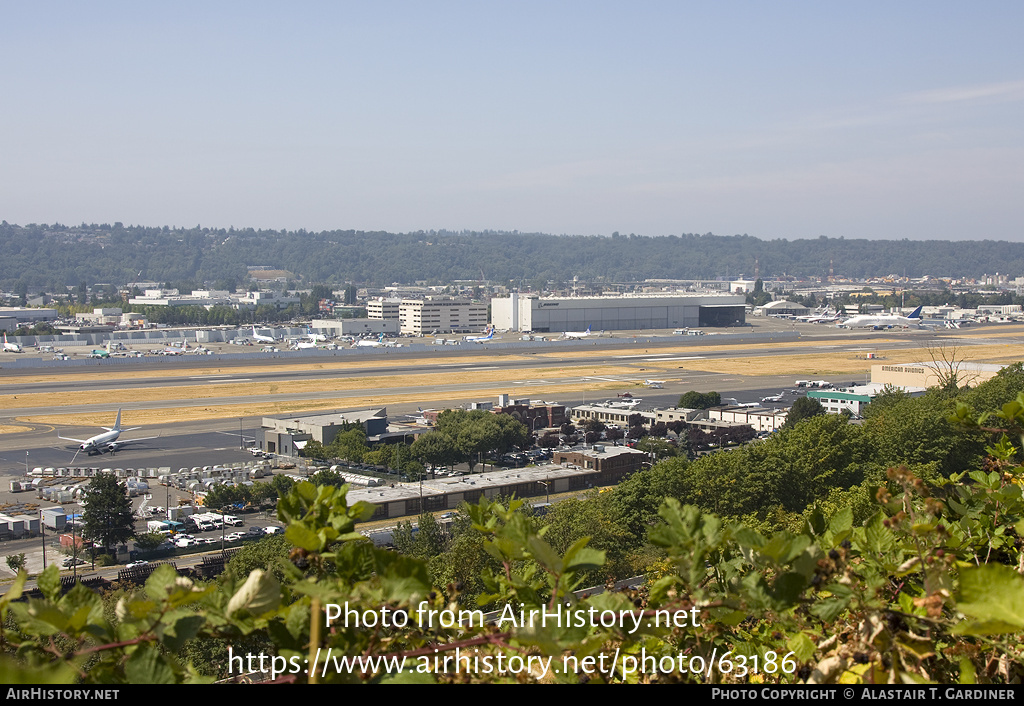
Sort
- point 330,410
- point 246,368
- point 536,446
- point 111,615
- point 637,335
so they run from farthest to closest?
point 637,335 < point 246,368 < point 330,410 < point 536,446 < point 111,615

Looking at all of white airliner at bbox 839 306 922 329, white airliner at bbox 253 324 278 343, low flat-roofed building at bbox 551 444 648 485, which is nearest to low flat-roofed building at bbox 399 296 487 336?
white airliner at bbox 253 324 278 343

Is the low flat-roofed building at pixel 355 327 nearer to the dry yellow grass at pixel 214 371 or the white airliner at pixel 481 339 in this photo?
the white airliner at pixel 481 339

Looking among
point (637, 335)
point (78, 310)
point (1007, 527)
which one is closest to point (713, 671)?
point (1007, 527)

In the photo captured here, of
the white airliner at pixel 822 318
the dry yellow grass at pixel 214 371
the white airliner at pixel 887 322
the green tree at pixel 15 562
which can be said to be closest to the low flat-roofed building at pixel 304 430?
the green tree at pixel 15 562

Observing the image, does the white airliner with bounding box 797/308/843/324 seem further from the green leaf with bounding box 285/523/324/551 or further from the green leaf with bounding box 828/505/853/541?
the green leaf with bounding box 285/523/324/551

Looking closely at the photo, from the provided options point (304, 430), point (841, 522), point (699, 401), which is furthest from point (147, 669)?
point (699, 401)

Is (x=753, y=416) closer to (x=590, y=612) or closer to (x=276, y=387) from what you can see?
(x=276, y=387)
